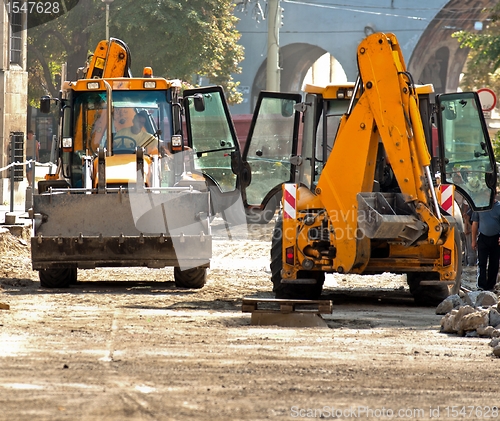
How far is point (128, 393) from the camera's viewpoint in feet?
22.6

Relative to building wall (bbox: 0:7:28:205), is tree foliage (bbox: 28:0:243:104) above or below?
above

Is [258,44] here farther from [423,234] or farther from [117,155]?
[423,234]

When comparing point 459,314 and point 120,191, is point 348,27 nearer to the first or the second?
point 120,191

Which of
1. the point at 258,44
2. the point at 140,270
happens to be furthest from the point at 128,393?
the point at 258,44

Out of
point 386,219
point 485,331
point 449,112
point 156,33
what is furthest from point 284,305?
point 156,33

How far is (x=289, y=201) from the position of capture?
1245cm

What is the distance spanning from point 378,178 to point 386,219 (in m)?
1.11

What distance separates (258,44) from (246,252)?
28.9 meters

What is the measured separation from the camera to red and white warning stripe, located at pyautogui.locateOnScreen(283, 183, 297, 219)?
1239cm

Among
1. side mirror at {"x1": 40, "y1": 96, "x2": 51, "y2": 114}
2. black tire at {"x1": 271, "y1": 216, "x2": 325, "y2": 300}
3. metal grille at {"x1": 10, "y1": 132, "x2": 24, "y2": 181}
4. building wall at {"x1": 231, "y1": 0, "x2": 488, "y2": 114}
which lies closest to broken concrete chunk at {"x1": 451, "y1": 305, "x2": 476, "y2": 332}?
black tire at {"x1": 271, "y1": 216, "x2": 325, "y2": 300}

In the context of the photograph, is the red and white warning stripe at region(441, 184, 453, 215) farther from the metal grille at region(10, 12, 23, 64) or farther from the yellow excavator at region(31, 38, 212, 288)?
the metal grille at region(10, 12, 23, 64)

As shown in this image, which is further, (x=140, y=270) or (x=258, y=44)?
(x=258, y=44)

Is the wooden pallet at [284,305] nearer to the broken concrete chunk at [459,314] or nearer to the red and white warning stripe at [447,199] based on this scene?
the broken concrete chunk at [459,314]
